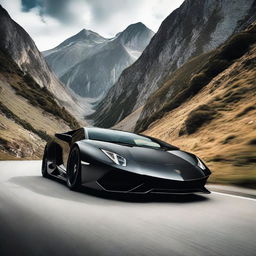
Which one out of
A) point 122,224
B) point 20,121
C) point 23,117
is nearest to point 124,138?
point 122,224

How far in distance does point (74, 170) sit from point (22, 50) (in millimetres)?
91596

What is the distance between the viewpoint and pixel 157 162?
462 centimetres

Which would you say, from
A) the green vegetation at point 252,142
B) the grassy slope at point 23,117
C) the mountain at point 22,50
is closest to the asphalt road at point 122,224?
the green vegetation at point 252,142

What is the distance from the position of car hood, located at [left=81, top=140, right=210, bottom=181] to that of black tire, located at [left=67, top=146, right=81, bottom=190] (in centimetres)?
27

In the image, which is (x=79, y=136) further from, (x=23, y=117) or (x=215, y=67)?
(x=23, y=117)

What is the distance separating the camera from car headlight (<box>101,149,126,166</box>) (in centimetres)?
444

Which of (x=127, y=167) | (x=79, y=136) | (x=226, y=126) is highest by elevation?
(x=226, y=126)

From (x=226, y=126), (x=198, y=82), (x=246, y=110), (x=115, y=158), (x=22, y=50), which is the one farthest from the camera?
(x=22, y=50)

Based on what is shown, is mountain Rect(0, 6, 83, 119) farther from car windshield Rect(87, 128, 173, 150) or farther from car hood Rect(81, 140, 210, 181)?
car hood Rect(81, 140, 210, 181)

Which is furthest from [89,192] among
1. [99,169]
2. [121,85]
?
[121,85]

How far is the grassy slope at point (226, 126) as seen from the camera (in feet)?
27.5

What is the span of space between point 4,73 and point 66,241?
5421 centimetres

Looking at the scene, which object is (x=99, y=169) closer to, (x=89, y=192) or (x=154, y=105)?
(x=89, y=192)

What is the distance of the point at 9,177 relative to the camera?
6.64 m
